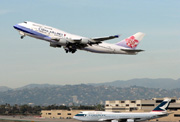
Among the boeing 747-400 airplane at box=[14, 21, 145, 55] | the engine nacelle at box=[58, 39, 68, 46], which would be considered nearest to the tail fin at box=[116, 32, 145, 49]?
the boeing 747-400 airplane at box=[14, 21, 145, 55]

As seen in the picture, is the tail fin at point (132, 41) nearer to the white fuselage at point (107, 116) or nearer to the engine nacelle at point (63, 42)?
the engine nacelle at point (63, 42)

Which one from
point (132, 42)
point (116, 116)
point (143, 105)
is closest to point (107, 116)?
point (116, 116)

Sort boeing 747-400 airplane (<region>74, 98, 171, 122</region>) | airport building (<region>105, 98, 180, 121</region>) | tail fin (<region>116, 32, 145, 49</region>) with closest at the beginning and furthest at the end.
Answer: tail fin (<region>116, 32, 145, 49</region>), boeing 747-400 airplane (<region>74, 98, 171, 122</region>), airport building (<region>105, 98, 180, 121</region>)

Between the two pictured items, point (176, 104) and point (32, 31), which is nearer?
point (32, 31)

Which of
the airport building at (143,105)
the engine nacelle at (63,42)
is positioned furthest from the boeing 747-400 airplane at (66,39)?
the airport building at (143,105)

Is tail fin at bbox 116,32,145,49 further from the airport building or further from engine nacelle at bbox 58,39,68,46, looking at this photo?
the airport building

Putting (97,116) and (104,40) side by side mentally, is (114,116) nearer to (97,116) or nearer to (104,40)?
(97,116)

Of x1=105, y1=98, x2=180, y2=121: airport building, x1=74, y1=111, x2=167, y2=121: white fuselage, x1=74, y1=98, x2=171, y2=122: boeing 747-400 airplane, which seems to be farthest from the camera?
x1=105, y1=98, x2=180, y2=121: airport building

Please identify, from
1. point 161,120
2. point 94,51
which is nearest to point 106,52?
point 94,51

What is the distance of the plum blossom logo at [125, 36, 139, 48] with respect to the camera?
10019 centimetres

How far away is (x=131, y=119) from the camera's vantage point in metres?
121

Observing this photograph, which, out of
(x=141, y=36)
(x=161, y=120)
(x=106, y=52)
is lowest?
(x=161, y=120)

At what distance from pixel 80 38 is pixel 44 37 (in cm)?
979

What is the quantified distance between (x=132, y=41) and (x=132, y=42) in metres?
0.37
